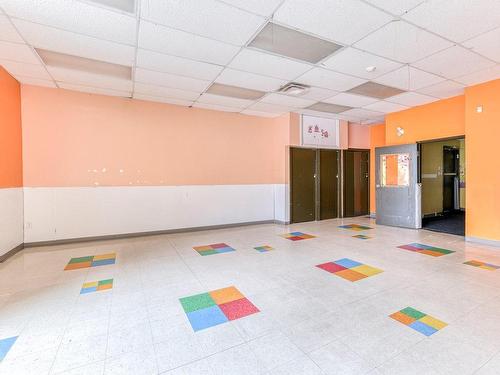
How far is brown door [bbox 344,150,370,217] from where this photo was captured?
852cm

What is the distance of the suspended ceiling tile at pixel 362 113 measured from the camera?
22.8ft

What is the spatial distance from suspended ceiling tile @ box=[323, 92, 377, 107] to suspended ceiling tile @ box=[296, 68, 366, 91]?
1.67 ft

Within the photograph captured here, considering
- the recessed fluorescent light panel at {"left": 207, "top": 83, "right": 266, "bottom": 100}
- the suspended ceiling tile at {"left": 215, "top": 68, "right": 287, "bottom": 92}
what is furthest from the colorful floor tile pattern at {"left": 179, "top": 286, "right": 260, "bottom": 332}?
the recessed fluorescent light panel at {"left": 207, "top": 83, "right": 266, "bottom": 100}

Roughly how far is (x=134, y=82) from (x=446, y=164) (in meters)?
10.0

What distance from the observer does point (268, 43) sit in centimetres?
356

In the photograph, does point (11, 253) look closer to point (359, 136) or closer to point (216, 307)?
point (216, 307)

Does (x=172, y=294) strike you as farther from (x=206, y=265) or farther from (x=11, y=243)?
(x=11, y=243)

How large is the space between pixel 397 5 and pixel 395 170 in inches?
200

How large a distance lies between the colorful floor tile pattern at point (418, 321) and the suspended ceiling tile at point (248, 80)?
4.12m

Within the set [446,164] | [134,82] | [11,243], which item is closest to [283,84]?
[134,82]

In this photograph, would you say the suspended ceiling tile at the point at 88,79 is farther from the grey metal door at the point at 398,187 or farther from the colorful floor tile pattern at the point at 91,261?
the grey metal door at the point at 398,187

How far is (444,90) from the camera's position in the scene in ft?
17.7

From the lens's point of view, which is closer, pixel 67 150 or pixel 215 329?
pixel 215 329

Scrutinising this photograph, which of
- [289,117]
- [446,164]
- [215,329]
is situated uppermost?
[289,117]
